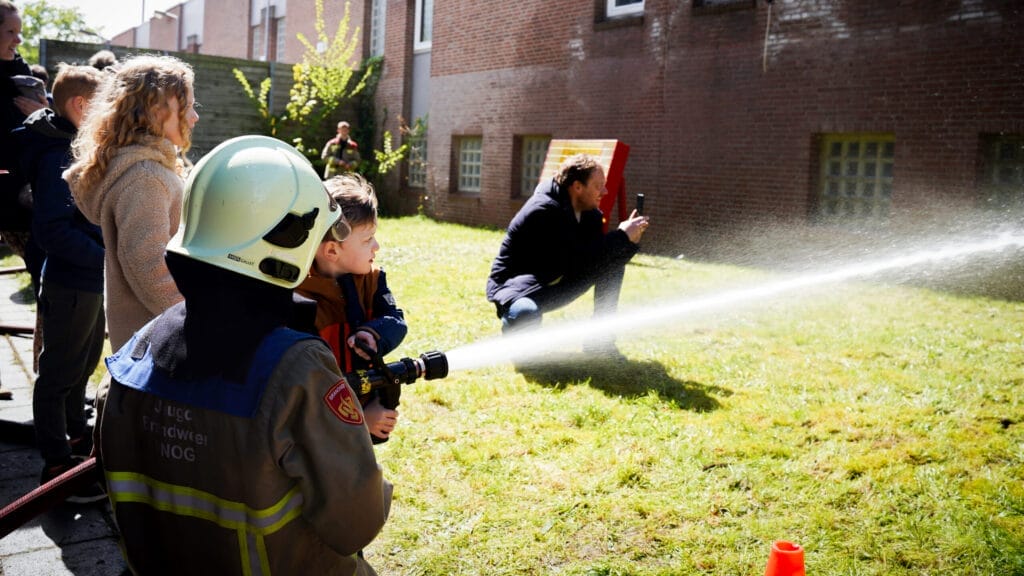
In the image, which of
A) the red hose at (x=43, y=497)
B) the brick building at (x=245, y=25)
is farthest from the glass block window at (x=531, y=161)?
the red hose at (x=43, y=497)

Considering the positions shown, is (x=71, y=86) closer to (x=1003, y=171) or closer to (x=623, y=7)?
(x=1003, y=171)

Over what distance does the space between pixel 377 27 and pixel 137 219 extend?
21873 millimetres

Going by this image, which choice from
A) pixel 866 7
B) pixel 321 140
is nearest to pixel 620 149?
pixel 866 7

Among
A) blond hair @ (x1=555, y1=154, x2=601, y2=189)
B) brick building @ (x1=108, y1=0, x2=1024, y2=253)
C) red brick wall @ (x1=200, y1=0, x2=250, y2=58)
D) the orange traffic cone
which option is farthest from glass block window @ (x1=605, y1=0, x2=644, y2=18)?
red brick wall @ (x1=200, y1=0, x2=250, y2=58)

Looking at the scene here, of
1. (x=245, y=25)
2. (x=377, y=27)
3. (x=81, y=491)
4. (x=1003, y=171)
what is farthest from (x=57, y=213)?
(x=245, y=25)

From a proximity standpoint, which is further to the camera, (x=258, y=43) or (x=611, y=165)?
(x=258, y=43)

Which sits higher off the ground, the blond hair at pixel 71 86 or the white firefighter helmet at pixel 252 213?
the blond hair at pixel 71 86

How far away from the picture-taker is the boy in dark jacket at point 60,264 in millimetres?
3609

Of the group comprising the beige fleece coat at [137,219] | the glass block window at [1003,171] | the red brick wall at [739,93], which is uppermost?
the red brick wall at [739,93]

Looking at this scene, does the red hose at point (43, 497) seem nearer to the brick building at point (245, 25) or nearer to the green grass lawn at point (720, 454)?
the green grass lawn at point (720, 454)

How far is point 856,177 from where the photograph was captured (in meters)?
12.3

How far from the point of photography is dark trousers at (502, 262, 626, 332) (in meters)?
6.22

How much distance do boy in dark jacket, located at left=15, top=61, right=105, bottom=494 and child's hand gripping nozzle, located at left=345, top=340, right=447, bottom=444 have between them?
6.26 feet

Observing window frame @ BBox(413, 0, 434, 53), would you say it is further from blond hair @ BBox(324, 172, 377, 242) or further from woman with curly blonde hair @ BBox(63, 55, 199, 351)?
blond hair @ BBox(324, 172, 377, 242)
